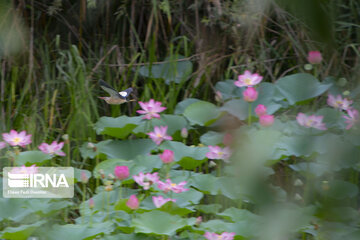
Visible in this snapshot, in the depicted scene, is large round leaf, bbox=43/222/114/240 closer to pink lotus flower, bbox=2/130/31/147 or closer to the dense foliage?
the dense foliage

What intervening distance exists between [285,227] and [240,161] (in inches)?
2.1

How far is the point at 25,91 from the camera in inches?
92.3

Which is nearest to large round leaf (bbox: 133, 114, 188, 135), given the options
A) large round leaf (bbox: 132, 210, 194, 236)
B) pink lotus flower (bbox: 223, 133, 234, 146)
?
large round leaf (bbox: 132, 210, 194, 236)

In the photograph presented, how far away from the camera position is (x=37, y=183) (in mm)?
1608

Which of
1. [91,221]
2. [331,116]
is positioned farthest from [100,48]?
[331,116]

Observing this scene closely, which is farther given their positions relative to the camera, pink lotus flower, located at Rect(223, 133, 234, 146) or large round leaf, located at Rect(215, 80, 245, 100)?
large round leaf, located at Rect(215, 80, 245, 100)

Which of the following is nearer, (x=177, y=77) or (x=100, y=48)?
(x=177, y=77)

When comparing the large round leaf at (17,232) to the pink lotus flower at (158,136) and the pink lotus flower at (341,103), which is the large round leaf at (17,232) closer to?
the pink lotus flower at (158,136)

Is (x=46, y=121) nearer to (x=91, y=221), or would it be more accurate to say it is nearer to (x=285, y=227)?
(x=91, y=221)

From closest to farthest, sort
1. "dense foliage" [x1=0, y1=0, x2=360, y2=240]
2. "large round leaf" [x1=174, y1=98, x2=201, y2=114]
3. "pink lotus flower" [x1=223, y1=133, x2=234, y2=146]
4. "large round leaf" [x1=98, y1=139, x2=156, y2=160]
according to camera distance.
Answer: "pink lotus flower" [x1=223, y1=133, x2=234, y2=146] → "dense foliage" [x1=0, y1=0, x2=360, y2=240] → "large round leaf" [x1=98, y1=139, x2=156, y2=160] → "large round leaf" [x1=174, y1=98, x2=201, y2=114]

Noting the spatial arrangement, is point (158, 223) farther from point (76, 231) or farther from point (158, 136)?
point (158, 136)

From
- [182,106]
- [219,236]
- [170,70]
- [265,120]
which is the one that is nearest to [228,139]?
[219,236]

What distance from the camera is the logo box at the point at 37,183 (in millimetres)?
1525

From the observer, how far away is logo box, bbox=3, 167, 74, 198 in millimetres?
1525
